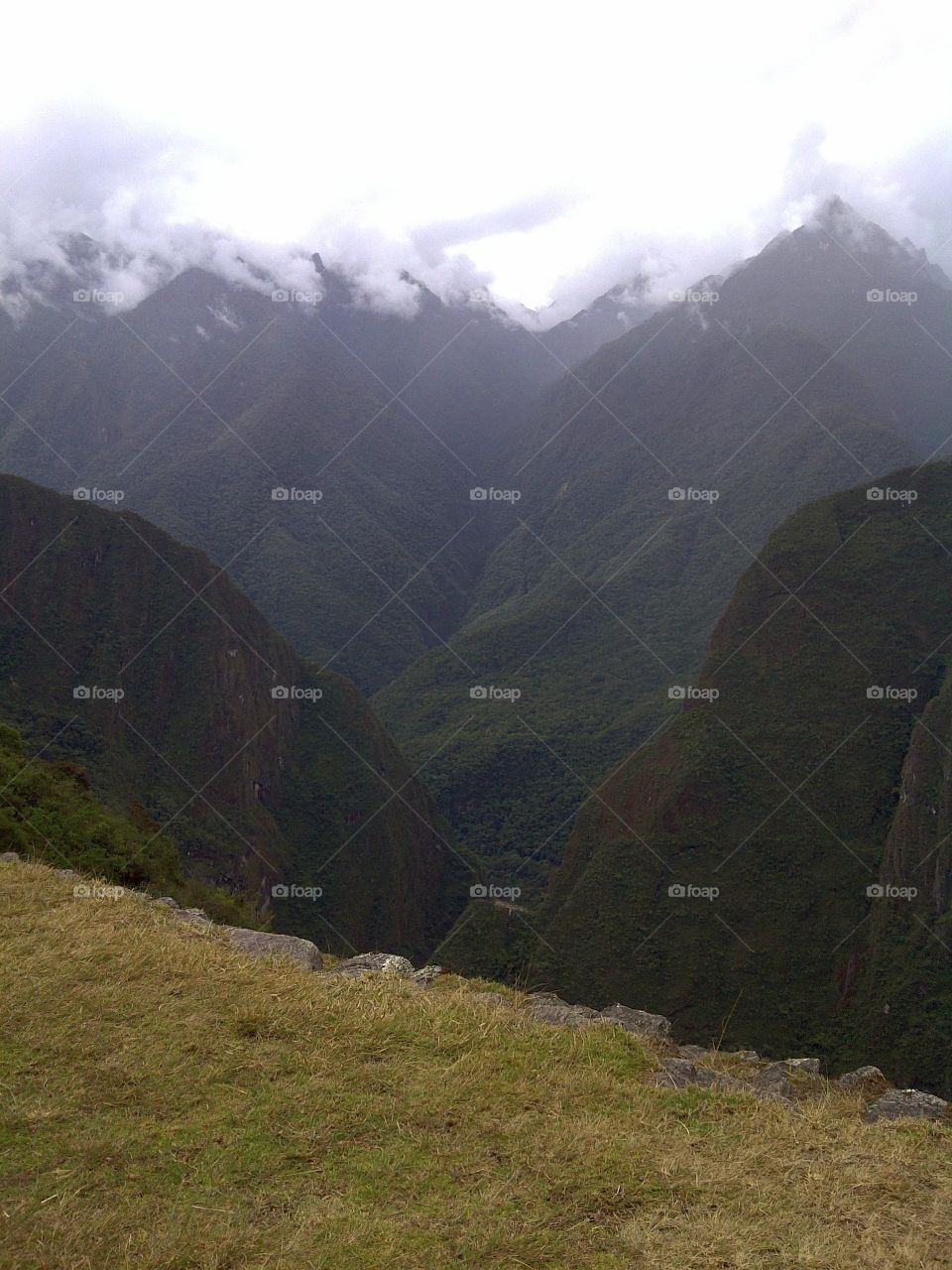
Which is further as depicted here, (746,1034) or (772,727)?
(772,727)

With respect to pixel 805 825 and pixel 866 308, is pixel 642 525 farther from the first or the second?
pixel 805 825

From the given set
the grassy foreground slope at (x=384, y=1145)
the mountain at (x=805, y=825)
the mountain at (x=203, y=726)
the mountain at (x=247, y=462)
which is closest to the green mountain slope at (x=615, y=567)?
the mountain at (x=247, y=462)

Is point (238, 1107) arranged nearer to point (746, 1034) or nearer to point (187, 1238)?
point (187, 1238)

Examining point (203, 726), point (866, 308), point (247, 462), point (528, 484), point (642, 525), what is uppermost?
point (866, 308)

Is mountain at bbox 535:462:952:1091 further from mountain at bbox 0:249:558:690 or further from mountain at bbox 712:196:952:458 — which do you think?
mountain at bbox 712:196:952:458

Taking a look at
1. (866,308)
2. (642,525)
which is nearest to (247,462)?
(642,525)

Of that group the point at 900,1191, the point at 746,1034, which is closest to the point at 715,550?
the point at 746,1034
